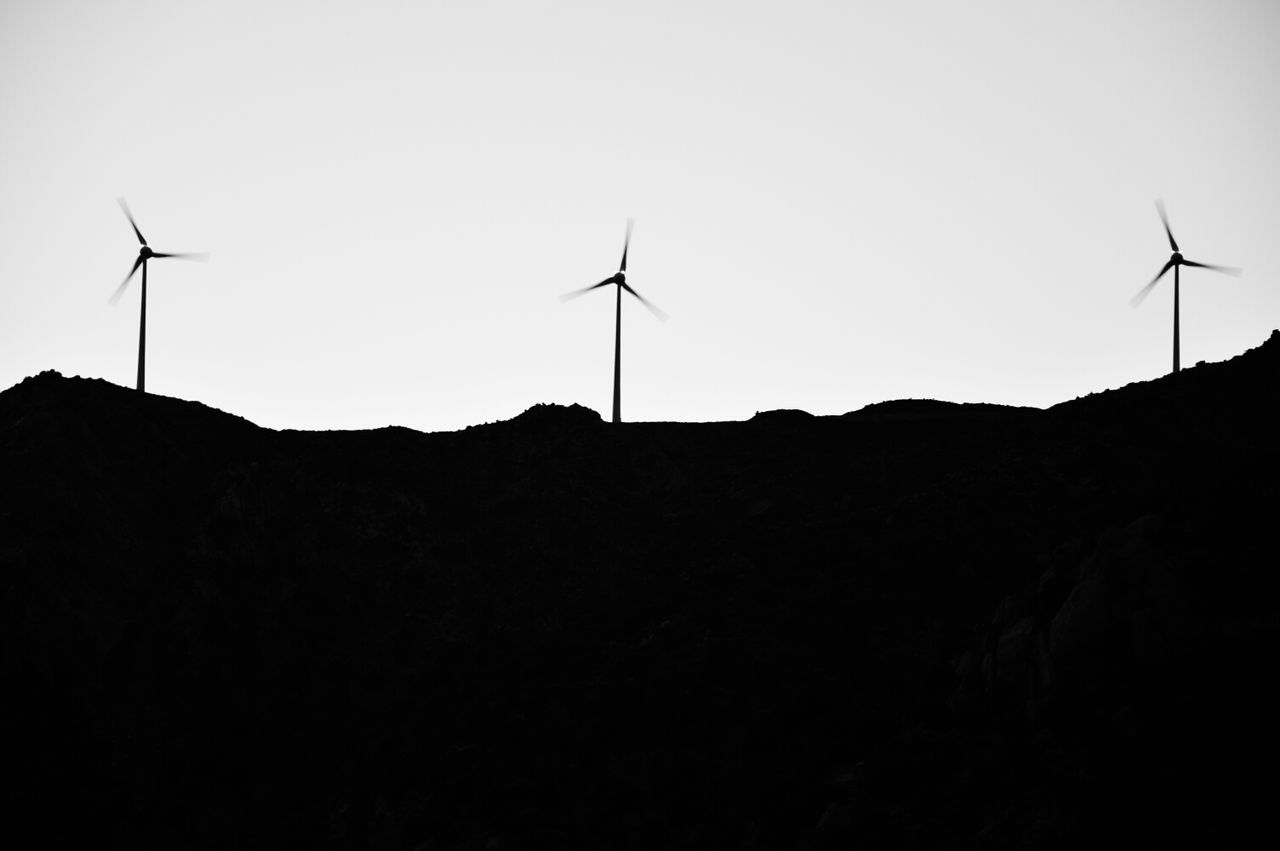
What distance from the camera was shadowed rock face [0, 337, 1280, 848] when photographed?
62.4 m

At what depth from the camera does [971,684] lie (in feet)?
232

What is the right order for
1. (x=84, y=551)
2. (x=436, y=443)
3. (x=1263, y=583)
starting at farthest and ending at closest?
(x=436, y=443)
(x=84, y=551)
(x=1263, y=583)

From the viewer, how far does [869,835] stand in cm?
6291

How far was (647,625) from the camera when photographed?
9688cm

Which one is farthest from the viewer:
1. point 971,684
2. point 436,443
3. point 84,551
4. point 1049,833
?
point 436,443

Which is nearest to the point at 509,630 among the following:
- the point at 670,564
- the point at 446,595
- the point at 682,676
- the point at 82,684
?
the point at 446,595

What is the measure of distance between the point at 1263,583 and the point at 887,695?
78.5 feet

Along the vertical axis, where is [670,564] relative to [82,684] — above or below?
above

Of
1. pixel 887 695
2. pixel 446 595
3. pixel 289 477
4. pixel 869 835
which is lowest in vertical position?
pixel 869 835

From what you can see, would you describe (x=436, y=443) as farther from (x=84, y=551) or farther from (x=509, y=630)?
(x=84, y=551)

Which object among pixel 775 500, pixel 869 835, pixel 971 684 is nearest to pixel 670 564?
pixel 775 500

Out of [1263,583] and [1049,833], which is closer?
[1049,833]

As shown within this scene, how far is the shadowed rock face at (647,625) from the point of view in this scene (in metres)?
62.4

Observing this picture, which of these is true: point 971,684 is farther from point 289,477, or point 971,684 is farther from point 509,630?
point 289,477
